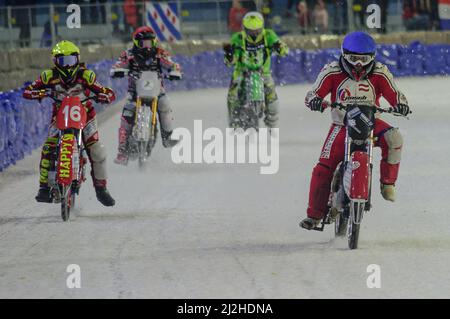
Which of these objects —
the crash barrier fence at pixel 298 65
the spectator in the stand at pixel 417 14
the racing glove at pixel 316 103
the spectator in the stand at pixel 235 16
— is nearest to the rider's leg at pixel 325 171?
the racing glove at pixel 316 103

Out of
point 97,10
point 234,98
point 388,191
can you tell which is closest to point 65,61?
point 388,191

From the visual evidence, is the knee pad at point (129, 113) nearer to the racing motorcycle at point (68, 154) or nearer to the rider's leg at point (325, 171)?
the racing motorcycle at point (68, 154)

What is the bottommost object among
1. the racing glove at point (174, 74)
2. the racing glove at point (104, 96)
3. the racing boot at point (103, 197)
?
the racing boot at point (103, 197)

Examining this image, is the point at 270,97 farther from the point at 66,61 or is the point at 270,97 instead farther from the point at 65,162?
the point at 65,162

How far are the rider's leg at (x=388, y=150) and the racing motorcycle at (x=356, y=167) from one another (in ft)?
0.54

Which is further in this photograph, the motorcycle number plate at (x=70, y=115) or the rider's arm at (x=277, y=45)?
the rider's arm at (x=277, y=45)

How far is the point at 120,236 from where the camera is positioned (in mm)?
10586

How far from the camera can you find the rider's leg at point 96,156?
465 inches

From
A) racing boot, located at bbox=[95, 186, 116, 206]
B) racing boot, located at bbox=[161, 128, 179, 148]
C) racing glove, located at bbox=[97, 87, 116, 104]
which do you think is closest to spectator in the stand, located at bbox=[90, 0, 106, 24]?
racing boot, located at bbox=[161, 128, 179, 148]

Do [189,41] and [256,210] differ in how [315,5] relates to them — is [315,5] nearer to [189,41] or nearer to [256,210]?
[189,41]

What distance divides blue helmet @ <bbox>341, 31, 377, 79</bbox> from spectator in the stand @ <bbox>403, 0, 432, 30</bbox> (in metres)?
21.4
